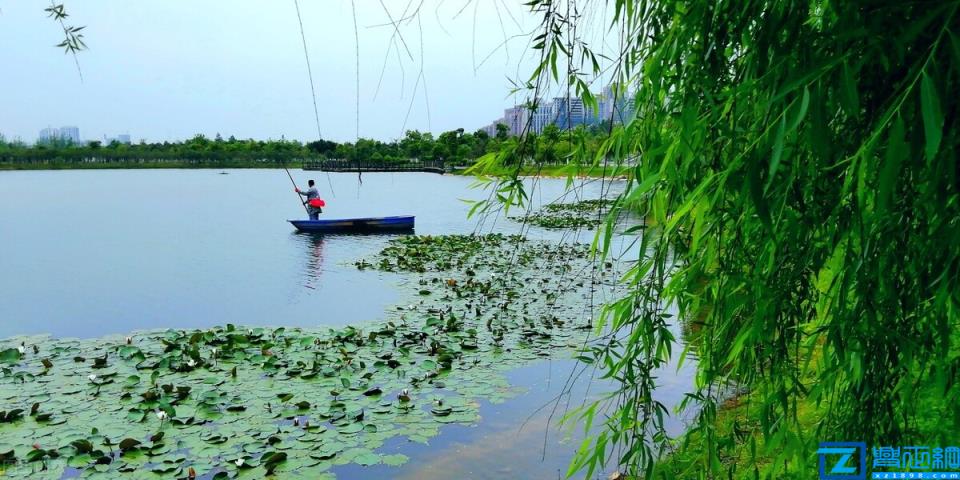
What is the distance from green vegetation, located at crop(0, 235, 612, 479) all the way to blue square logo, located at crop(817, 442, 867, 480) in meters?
1.41

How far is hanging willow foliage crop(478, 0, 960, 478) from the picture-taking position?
3.29 ft

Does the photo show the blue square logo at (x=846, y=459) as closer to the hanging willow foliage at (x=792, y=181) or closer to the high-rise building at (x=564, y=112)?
the hanging willow foliage at (x=792, y=181)

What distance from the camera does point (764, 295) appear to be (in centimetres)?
139

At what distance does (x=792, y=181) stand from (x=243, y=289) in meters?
9.52

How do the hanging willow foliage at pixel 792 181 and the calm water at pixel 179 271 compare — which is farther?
the calm water at pixel 179 271

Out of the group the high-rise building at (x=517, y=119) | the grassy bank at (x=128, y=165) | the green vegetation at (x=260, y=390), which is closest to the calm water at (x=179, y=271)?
the high-rise building at (x=517, y=119)

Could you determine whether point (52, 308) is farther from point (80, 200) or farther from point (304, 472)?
point (80, 200)

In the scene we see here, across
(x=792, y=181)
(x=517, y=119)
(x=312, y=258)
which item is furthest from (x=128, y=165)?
(x=792, y=181)

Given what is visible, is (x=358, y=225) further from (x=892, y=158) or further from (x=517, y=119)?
(x=892, y=158)

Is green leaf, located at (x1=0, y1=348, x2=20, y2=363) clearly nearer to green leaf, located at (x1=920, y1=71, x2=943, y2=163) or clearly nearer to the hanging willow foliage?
the hanging willow foliage

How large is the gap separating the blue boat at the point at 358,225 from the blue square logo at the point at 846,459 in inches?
537

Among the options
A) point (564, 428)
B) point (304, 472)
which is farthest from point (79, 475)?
point (564, 428)

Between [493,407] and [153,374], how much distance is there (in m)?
2.60

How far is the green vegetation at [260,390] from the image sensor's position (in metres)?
4.06
